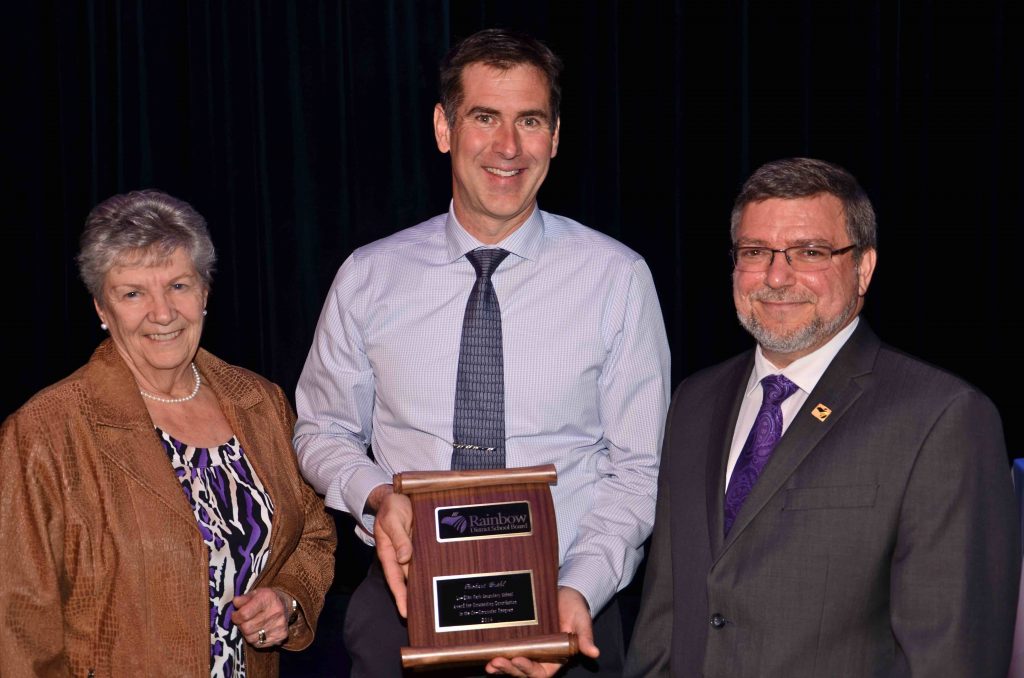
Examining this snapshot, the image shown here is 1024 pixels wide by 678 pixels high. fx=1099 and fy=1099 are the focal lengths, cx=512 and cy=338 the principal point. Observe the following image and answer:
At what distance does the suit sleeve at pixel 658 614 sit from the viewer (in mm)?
2268

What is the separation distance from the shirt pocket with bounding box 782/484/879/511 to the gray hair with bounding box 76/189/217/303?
1460mm

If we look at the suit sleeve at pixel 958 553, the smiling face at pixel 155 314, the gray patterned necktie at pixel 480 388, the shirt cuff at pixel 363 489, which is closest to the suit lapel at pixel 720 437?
the suit sleeve at pixel 958 553

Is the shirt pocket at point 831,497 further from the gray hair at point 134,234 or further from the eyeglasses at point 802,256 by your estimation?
the gray hair at point 134,234

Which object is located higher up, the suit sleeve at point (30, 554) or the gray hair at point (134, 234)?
the gray hair at point (134, 234)

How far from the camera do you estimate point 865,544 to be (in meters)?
1.96

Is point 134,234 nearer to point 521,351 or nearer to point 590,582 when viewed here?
point 521,351

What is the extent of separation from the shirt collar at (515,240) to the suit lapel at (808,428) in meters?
0.73

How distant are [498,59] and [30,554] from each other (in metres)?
1.43

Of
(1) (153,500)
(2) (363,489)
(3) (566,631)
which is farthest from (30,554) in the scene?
(3) (566,631)

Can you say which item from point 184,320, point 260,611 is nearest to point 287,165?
point 184,320

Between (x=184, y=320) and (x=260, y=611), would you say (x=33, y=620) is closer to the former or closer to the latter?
(x=260, y=611)

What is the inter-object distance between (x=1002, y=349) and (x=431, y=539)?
11.2 feet

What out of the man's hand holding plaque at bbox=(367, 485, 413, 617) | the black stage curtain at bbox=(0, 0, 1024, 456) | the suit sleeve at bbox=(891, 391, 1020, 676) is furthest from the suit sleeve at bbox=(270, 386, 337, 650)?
the black stage curtain at bbox=(0, 0, 1024, 456)

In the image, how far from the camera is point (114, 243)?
247 centimetres
